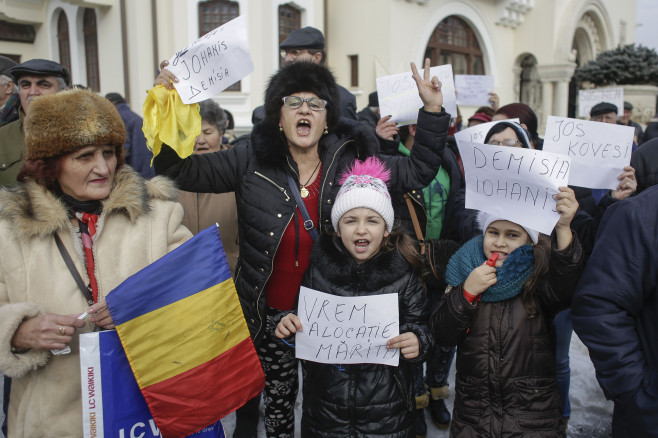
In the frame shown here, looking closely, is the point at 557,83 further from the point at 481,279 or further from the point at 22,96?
the point at 481,279

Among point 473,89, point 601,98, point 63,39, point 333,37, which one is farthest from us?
point 333,37

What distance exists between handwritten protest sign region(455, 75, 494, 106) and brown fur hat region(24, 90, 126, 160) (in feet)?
16.3

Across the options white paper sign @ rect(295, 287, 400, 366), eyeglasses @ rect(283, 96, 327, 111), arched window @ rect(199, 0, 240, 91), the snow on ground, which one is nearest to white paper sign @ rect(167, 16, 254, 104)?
eyeglasses @ rect(283, 96, 327, 111)

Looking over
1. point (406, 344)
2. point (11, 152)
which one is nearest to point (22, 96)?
point (11, 152)

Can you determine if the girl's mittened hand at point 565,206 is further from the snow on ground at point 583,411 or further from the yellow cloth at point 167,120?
the snow on ground at point 583,411

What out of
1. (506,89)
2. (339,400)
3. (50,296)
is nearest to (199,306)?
(50,296)

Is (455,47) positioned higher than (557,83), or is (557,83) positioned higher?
(455,47)

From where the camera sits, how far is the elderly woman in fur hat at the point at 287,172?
8.02 ft

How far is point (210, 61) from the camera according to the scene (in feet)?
7.48

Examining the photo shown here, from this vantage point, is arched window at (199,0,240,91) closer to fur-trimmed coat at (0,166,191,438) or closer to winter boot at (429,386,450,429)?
winter boot at (429,386,450,429)

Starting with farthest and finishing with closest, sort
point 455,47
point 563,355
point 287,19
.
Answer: point 455,47 < point 287,19 < point 563,355

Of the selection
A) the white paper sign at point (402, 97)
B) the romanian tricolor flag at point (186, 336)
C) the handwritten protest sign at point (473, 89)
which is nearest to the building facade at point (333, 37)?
the handwritten protest sign at point (473, 89)

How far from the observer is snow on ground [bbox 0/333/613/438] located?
3258mm

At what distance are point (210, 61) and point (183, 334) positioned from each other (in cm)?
122
